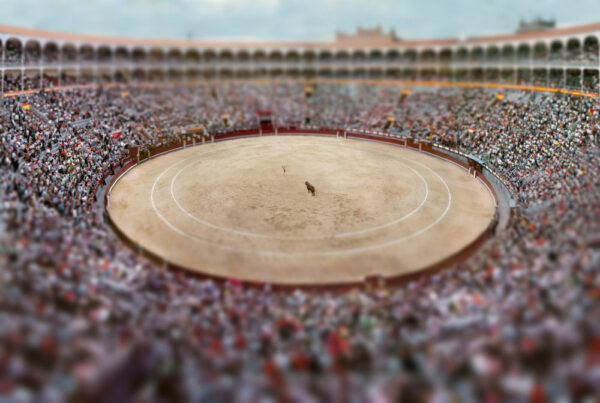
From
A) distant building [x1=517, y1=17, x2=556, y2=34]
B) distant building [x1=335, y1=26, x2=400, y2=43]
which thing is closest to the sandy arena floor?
distant building [x1=335, y1=26, x2=400, y2=43]

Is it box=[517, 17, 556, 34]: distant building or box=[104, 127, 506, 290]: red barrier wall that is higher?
box=[517, 17, 556, 34]: distant building

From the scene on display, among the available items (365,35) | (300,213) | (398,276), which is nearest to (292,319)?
(398,276)

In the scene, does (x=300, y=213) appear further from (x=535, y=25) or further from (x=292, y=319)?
(x=535, y=25)

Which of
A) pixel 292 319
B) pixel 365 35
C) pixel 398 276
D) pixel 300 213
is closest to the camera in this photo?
pixel 292 319

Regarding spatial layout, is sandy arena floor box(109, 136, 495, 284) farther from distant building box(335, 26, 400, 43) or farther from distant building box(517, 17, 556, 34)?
distant building box(517, 17, 556, 34)

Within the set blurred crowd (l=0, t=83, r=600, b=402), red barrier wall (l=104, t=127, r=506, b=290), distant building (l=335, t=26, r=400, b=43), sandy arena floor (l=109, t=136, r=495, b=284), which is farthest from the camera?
distant building (l=335, t=26, r=400, b=43)

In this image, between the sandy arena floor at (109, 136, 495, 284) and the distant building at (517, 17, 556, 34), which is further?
the distant building at (517, 17, 556, 34)

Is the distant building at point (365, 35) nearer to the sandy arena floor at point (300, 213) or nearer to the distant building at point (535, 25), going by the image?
the distant building at point (535, 25)
